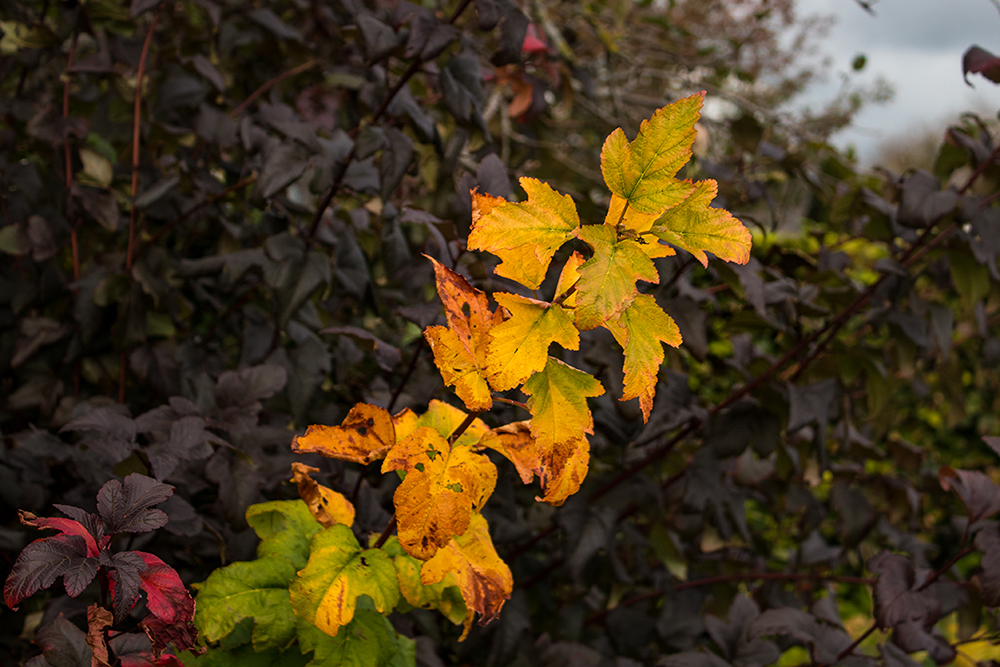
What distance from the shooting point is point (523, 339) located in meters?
0.68

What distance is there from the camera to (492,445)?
0.82 metres

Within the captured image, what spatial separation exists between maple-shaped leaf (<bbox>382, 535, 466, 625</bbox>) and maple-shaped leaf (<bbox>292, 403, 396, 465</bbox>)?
133 mm

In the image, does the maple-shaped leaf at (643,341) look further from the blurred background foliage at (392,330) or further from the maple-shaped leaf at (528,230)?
the blurred background foliage at (392,330)

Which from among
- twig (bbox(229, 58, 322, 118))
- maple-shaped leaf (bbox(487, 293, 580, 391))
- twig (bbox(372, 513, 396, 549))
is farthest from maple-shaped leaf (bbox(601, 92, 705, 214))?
twig (bbox(229, 58, 322, 118))

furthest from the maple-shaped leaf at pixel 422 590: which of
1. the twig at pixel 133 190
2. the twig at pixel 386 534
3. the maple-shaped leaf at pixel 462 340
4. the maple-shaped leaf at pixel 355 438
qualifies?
the twig at pixel 133 190

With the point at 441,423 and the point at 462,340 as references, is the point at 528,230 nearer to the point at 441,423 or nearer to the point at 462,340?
the point at 462,340

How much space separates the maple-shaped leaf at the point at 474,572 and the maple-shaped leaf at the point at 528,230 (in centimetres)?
33

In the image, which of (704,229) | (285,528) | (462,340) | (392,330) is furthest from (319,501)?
(392,330)

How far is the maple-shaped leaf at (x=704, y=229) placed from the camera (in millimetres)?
684

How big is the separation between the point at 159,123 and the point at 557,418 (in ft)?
5.08

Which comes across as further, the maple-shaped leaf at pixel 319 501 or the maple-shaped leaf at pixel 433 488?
the maple-shaped leaf at pixel 319 501

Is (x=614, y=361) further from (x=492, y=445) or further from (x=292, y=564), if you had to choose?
(x=292, y=564)

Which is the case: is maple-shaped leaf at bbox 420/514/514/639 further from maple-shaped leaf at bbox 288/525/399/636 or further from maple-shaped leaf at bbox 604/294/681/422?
maple-shaped leaf at bbox 604/294/681/422

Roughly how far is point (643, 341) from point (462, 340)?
204 millimetres
